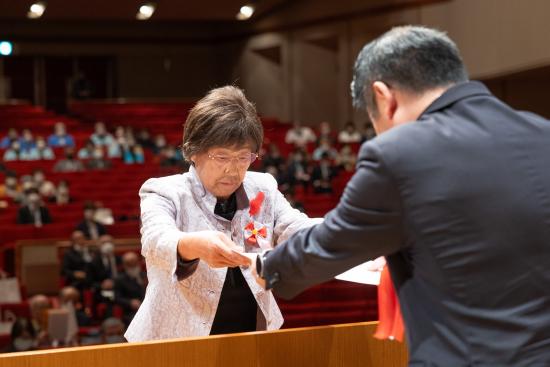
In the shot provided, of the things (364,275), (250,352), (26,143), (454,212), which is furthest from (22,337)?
(26,143)

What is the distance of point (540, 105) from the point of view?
13.8m

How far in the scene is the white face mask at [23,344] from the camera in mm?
7006

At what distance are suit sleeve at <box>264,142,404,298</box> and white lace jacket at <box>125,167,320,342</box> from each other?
62 centimetres

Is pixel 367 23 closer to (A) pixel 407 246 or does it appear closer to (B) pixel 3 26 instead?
(B) pixel 3 26

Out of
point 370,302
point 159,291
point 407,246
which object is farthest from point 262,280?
point 370,302

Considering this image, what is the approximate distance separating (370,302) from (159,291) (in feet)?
18.8

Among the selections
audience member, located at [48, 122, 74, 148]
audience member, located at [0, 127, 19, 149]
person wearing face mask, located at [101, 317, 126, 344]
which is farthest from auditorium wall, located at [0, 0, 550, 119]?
person wearing face mask, located at [101, 317, 126, 344]

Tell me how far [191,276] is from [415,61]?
39.8 inches

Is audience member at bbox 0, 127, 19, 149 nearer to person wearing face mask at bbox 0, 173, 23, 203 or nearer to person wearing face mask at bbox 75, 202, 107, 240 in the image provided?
person wearing face mask at bbox 0, 173, 23, 203

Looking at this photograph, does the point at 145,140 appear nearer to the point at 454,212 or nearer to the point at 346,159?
the point at 346,159

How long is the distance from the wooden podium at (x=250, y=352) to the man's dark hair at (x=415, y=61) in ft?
2.67

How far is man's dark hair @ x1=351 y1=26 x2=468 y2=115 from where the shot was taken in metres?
1.50

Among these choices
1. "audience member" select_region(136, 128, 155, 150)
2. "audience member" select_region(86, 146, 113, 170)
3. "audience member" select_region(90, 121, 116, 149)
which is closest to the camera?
"audience member" select_region(86, 146, 113, 170)

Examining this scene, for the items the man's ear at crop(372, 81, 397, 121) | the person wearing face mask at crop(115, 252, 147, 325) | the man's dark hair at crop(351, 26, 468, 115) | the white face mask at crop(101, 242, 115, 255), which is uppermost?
the man's dark hair at crop(351, 26, 468, 115)
